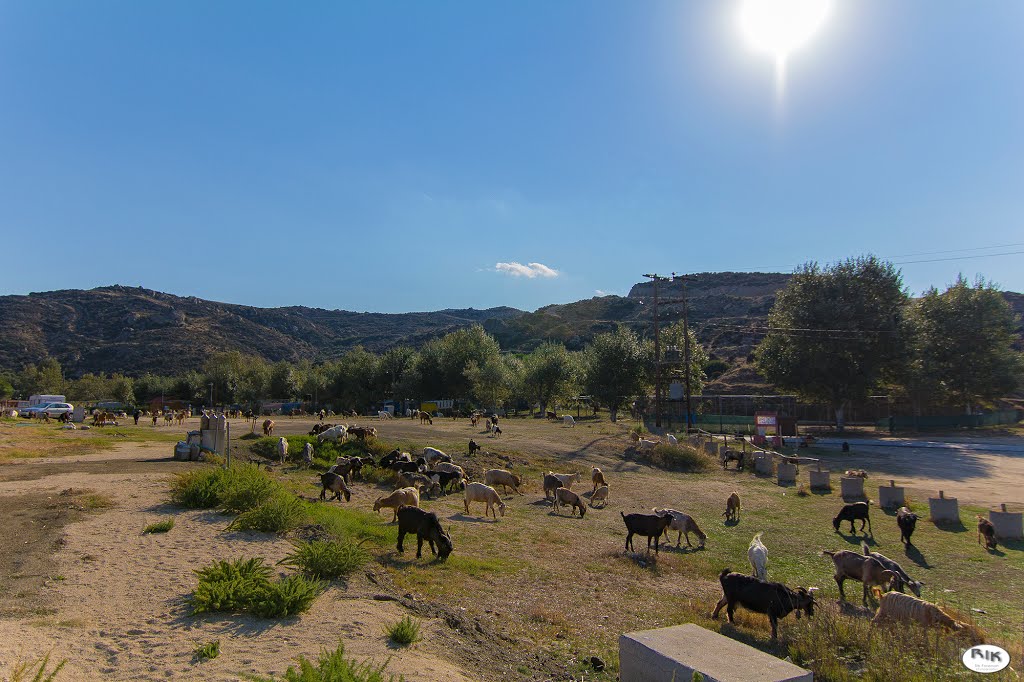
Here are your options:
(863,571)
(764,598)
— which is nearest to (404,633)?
(764,598)

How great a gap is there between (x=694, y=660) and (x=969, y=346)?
7213 cm

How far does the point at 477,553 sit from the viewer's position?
1390 centimetres

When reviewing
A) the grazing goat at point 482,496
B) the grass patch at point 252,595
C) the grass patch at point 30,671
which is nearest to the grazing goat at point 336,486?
the grazing goat at point 482,496

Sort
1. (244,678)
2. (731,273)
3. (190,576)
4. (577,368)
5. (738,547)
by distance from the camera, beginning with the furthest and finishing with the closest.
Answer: (731,273)
(577,368)
(738,547)
(190,576)
(244,678)

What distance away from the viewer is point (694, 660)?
634 cm

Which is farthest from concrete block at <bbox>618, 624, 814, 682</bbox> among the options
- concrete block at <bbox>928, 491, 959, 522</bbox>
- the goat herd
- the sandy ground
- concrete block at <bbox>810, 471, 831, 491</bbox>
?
concrete block at <bbox>810, 471, 831, 491</bbox>

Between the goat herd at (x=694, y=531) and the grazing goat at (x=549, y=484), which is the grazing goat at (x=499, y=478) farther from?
the grazing goat at (x=549, y=484)

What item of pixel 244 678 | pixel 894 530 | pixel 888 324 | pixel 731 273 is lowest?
pixel 894 530

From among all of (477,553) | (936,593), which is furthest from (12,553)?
(936,593)

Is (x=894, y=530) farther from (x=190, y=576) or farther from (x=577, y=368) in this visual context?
(x=577, y=368)

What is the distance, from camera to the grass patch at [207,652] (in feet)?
23.9

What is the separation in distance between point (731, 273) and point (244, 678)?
202356 mm

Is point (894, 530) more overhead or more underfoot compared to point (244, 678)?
more underfoot

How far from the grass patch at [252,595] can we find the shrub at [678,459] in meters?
26.1
